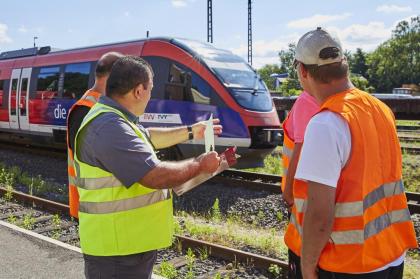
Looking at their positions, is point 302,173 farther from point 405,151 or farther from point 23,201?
point 405,151

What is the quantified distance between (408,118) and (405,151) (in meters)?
3.19

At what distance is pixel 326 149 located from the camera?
1987 millimetres

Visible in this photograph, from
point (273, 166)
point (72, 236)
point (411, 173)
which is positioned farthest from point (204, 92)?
point (411, 173)

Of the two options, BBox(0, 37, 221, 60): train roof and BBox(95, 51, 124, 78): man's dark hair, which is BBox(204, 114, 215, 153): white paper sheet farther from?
BBox(0, 37, 221, 60): train roof

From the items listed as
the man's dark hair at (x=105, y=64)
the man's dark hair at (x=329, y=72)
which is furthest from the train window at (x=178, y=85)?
the man's dark hair at (x=329, y=72)

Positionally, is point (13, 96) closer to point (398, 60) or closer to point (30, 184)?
point (30, 184)

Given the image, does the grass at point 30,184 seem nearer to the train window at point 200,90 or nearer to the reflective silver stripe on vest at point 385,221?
the train window at point 200,90

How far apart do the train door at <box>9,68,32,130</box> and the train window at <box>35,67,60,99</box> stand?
0.79m

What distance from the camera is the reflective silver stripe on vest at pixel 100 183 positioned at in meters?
2.42

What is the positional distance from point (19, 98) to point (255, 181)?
30.0 ft

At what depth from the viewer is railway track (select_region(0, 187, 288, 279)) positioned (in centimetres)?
499

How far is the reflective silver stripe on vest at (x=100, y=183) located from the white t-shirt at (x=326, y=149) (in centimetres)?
95

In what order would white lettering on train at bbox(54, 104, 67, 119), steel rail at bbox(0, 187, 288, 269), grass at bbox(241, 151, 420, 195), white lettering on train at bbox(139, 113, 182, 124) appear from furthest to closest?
1. white lettering on train at bbox(54, 104, 67, 119)
2. grass at bbox(241, 151, 420, 195)
3. white lettering on train at bbox(139, 113, 182, 124)
4. steel rail at bbox(0, 187, 288, 269)

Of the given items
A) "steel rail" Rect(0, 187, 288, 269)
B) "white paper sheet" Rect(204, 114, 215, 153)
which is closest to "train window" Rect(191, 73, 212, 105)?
"steel rail" Rect(0, 187, 288, 269)
